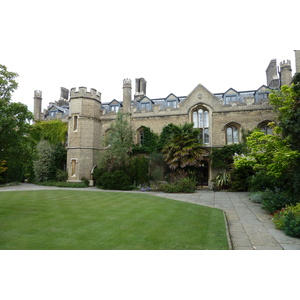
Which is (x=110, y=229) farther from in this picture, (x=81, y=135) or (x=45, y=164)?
(x=45, y=164)

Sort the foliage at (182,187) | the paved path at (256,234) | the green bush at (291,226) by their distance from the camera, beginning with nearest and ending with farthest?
the paved path at (256,234), the green bush at (291,226), the foliage at (182,187)

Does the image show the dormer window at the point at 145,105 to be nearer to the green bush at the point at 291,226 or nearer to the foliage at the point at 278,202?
the foliage at the point at 278,202

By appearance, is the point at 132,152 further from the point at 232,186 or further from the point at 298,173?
the point at 298,173

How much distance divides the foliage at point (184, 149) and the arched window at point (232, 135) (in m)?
3.56

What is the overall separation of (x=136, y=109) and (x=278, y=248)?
1954cm

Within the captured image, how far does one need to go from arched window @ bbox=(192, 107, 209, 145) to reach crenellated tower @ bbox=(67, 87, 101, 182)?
10195mm

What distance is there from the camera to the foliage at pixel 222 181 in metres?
17.3

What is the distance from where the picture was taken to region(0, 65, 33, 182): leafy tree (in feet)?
24.3

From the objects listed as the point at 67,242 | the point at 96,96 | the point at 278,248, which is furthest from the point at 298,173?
the point at 96,96

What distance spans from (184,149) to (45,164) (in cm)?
1379

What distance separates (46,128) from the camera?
23.8 meters

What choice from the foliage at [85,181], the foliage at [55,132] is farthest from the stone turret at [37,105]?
the foliage at [85,181]

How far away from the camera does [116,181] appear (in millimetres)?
17438

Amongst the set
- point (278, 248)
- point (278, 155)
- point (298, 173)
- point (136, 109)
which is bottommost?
point (278, 248)
